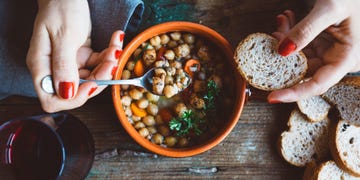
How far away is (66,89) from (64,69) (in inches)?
2.3

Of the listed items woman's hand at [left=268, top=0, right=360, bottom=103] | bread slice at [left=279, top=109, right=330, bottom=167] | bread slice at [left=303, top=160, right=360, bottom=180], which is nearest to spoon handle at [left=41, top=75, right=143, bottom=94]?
woman's hand at [left=268, top=0, right=360, bottom=103]

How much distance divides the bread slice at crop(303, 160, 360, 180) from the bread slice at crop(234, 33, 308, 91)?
307 millimetres

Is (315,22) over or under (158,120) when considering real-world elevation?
over

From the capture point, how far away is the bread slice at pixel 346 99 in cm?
134

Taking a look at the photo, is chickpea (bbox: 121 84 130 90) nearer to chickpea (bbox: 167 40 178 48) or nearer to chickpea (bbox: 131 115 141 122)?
chickpea (bbox: 131 115 141 122)

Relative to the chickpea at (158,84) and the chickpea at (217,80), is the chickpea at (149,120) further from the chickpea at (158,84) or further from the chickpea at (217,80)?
the chickpea at (217,80)

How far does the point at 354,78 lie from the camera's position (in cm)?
133

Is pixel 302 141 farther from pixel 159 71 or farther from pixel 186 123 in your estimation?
pixel 159 71

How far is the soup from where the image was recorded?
1.32m

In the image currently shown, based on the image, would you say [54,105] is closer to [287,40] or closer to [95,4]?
[95,4]

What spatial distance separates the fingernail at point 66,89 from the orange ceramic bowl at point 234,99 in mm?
168

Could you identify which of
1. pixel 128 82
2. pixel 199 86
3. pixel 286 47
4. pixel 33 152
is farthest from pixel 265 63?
pixel 33 152

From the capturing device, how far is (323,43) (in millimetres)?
1357

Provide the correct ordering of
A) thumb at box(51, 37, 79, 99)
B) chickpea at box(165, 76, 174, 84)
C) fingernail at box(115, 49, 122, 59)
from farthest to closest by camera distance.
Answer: chickpea at box(165, 76, 174, 84)
fingernail at box(115, 49, 122, 59)
thumb at box(51, 37, 79, 99)
